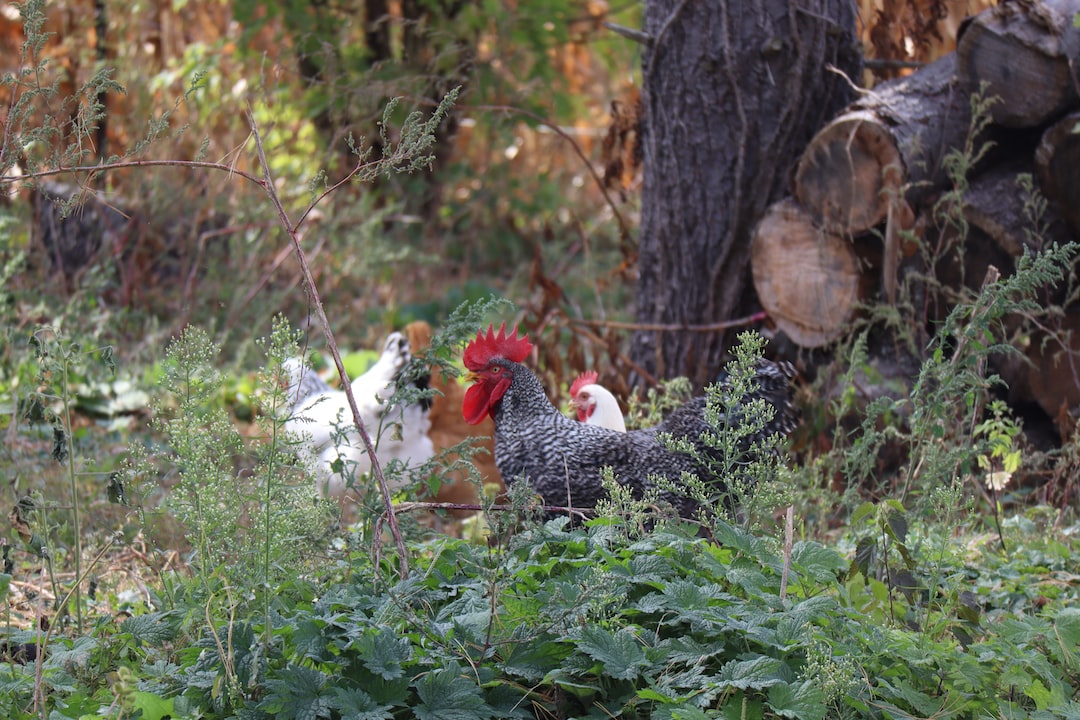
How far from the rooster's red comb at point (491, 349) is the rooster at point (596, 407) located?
0.34 m

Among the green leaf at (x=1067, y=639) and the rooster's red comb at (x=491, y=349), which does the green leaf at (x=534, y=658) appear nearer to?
the green leaf at (x=1067, y=639)

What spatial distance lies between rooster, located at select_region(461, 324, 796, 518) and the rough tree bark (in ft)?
4.38

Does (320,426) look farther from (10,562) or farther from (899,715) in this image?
(899,715)

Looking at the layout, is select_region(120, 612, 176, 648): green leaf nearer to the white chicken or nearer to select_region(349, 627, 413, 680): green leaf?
select_region(349, 627, 413, 680): green leaf

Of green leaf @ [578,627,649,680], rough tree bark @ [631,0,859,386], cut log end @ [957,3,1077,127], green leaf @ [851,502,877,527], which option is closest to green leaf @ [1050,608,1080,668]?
green leaf @ [851,502,877,527]

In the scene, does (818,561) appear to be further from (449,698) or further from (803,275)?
(803,275)

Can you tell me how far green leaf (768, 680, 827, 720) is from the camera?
1745 millimetres

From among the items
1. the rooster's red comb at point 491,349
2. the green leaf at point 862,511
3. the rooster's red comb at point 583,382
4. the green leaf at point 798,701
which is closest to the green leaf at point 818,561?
the green leaf at point 862,511

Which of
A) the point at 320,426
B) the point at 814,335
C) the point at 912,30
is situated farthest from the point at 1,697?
the point at 912,30

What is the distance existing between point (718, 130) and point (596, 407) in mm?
1599

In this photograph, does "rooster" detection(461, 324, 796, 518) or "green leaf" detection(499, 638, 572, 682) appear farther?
"rooster" detection(461, 324, 796, 518)

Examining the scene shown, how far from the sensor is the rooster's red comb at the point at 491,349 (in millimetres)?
3320

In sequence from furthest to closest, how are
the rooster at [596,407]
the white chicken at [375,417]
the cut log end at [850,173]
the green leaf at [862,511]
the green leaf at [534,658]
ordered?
the white chicken at [375,417] → the cut log end at [850,173] → the rooster at [596,407] → the green leaf at [862,511] → the green leaf at [534,658]

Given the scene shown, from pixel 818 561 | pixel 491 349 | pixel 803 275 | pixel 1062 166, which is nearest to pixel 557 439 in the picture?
pixel 491 349
